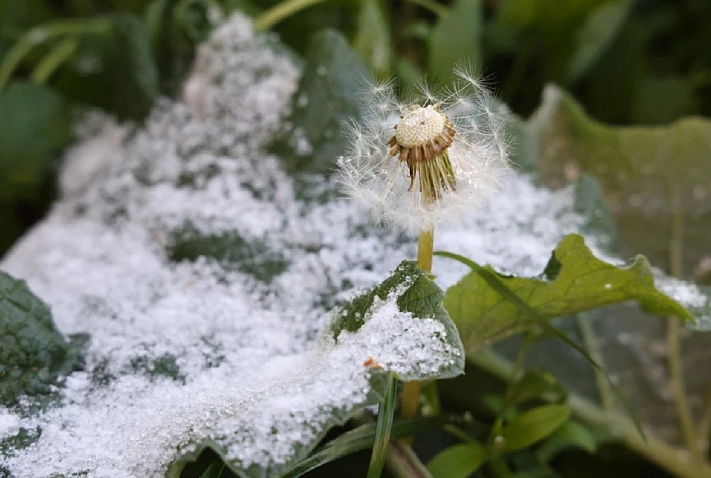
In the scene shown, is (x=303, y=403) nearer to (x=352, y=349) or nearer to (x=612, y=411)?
(x=352, y=349)

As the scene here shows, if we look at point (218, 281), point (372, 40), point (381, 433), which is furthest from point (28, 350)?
point (372, 40)

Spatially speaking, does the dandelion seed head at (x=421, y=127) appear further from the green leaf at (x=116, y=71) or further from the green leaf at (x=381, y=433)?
the green leaf at (x=116, y=71)

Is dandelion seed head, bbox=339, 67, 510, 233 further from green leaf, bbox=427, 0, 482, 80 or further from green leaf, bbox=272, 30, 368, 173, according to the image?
green leaf, bbox=427, 0, 482, 80

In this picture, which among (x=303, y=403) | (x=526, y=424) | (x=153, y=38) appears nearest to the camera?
(x=303, y=403)

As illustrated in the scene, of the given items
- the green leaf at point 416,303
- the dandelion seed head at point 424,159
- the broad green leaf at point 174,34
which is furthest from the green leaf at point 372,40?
the green leaf at point 416,303

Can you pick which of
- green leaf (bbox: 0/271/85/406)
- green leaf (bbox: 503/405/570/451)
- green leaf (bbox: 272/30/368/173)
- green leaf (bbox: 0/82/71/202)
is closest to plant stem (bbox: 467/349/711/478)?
green leaf (bbox: 503/405/570/451)

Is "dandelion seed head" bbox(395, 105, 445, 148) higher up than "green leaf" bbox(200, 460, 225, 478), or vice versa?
"dandelion seed head" bbox(395, 105, 445, 148)

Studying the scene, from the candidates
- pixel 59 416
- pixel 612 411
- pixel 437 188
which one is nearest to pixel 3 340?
pixel 59 416
